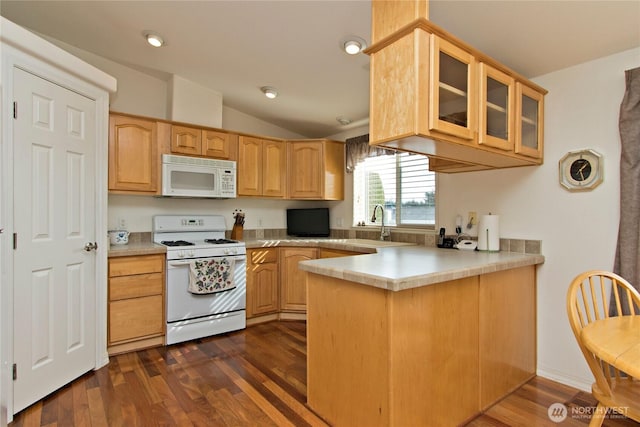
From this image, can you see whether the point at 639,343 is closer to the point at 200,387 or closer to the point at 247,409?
the point at 247,409

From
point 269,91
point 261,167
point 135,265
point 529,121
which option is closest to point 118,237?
point 135,265

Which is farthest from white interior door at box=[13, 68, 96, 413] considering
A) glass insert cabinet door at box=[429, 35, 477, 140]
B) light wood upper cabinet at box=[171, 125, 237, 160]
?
glass insert cabinet door at box=[429, 35, 477, 140]

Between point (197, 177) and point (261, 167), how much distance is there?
2.49ft

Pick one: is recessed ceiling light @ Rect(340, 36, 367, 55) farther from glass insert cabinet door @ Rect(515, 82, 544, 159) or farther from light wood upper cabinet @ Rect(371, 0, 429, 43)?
glass insert cabinet door @ Rect(515, 82, 544, 159)

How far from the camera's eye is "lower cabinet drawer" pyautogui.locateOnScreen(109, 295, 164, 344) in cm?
273

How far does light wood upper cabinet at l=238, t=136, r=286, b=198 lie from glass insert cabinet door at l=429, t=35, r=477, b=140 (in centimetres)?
251

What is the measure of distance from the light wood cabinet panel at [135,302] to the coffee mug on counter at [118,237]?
41cm

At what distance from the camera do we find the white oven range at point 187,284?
297cm

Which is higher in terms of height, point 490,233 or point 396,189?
point 396,189

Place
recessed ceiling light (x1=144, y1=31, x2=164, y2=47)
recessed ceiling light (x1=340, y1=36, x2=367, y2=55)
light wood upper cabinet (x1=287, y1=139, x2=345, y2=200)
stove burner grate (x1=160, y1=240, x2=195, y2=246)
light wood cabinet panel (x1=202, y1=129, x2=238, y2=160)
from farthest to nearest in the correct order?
light wood upper cabinet (x1=287, y1=139, x2=345, y2=200) < light wood cabinet panel (x1=202, y1=129, x2=238, y2=160) < stove burner grate (x1=160, y1=240, x2=195, y2=246) < recessed ceiling light (x1=144, y1=31, x2=164, y2=47) < recessed ceiling light (x1=340, y1=36, x2=367, y2=55)

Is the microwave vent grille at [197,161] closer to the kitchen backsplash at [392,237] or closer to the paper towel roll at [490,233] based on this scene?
the kitchen backsplash at [392,237]

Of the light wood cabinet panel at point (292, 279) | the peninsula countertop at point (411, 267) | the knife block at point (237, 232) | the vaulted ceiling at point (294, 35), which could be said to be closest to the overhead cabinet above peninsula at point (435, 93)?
the vaulted ceiling at point (294, 35)

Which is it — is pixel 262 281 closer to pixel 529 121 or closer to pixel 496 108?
pixel 496 108

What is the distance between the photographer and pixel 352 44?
238 cm
